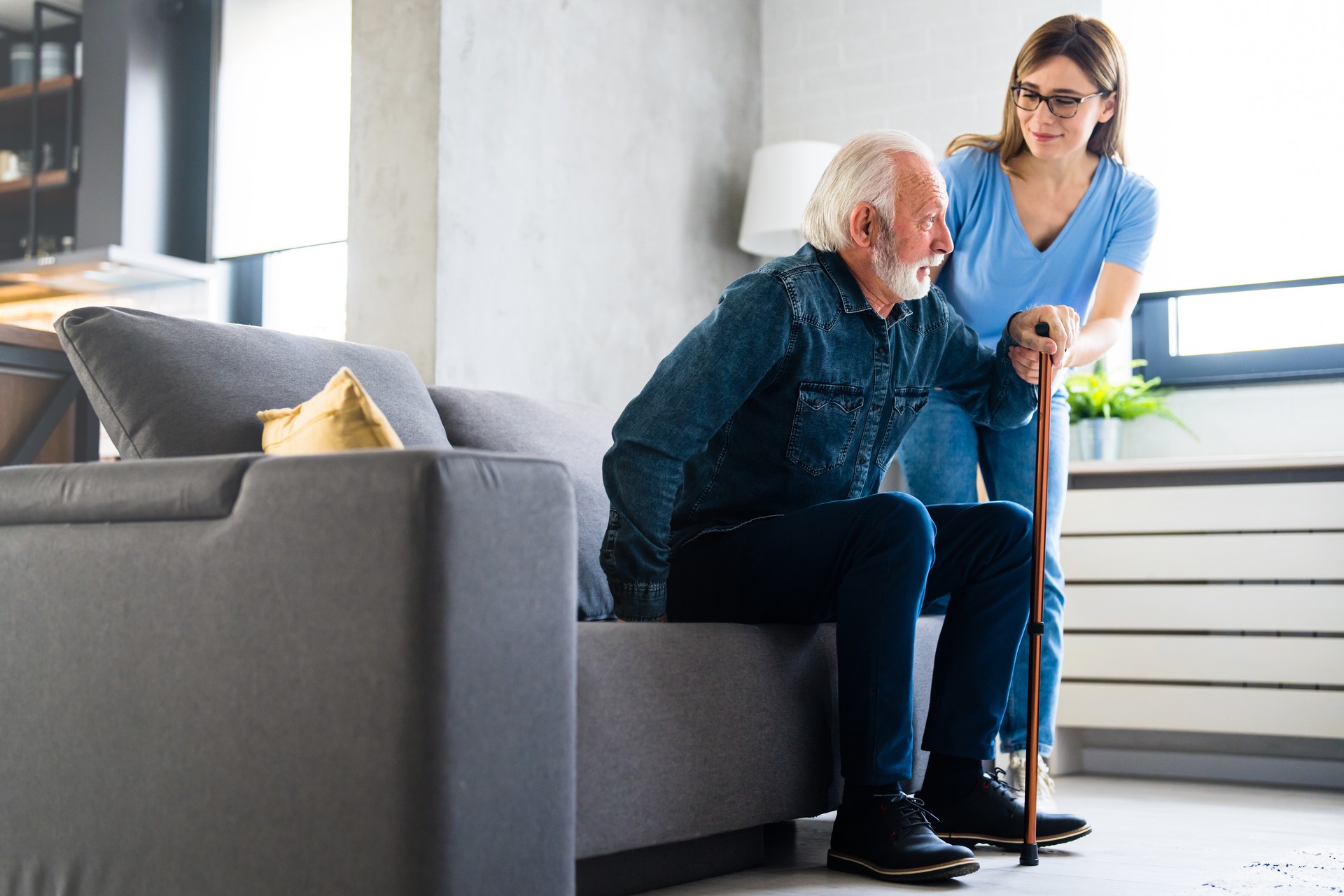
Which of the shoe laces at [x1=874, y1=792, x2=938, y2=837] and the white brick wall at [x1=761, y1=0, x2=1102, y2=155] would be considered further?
the white brick wall at [x1=761, y1=0, x2=1102, y2=155]

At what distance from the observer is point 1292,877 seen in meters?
1.76

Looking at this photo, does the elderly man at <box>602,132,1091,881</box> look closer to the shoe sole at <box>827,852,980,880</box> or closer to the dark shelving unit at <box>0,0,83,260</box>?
the shoe sole at <box>827,852,980,880</box>

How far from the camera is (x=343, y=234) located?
4543 mm

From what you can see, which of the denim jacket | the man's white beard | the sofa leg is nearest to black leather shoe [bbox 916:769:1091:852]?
the sofa leg

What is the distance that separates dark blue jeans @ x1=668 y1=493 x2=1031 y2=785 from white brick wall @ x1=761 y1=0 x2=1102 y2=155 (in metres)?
2.59

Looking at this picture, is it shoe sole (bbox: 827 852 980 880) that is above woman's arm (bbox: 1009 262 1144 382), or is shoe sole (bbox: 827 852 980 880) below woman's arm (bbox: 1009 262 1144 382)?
below

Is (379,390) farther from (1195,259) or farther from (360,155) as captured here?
(1195,259)

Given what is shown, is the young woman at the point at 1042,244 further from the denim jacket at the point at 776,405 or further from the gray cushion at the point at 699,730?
the gray cushion at the point at 699,730

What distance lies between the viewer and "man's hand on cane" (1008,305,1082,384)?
191cm

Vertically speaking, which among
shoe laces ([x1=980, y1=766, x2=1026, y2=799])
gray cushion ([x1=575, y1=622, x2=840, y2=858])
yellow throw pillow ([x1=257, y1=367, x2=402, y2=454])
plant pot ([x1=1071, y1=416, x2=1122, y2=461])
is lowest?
shoe laces ([x1=980, y1=766, x2=1026, y2=799])

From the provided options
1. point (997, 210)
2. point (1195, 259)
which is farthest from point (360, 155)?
point (1195, 259)

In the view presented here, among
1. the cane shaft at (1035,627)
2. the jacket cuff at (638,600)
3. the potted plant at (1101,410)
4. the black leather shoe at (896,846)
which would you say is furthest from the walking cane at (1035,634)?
the potted plant at (1101,410)

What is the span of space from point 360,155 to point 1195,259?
243 cm

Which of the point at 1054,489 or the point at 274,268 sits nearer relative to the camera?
the point at 1054,489
